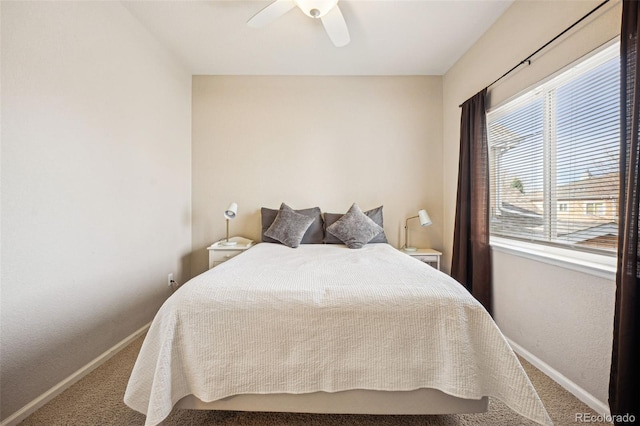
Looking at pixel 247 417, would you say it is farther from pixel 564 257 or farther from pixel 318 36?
pixel 318 36

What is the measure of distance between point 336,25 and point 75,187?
6.91ft

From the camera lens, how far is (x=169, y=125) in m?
2.50

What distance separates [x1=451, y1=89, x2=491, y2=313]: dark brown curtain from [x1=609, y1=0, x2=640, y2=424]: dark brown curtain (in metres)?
0.96

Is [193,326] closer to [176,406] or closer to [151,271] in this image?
[176,406]

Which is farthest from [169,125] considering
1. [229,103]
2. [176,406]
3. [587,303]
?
[587,303]

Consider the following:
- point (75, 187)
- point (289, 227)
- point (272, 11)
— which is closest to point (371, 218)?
point (289, 227)

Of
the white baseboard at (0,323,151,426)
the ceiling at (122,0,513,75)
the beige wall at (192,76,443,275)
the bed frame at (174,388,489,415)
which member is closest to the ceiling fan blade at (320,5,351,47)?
the ceiling at (122,0,513,75)

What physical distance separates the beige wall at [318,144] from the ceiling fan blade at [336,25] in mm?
981

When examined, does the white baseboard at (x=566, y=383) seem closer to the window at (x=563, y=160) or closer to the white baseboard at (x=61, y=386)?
the window at (x=563, y=160)

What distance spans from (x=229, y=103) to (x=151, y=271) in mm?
2048

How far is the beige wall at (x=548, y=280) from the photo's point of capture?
4.25 ft

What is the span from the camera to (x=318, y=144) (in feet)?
9.68

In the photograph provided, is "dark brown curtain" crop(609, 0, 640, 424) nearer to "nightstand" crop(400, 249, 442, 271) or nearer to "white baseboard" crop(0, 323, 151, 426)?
"nightstand" crop(400, 249, 442, 271)

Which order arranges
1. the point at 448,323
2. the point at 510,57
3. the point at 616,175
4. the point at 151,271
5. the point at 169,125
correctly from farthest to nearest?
the point at 169,125 → the point at 151,271 → the point at 510,57 → the point at 616,175 → the point at 448,323
